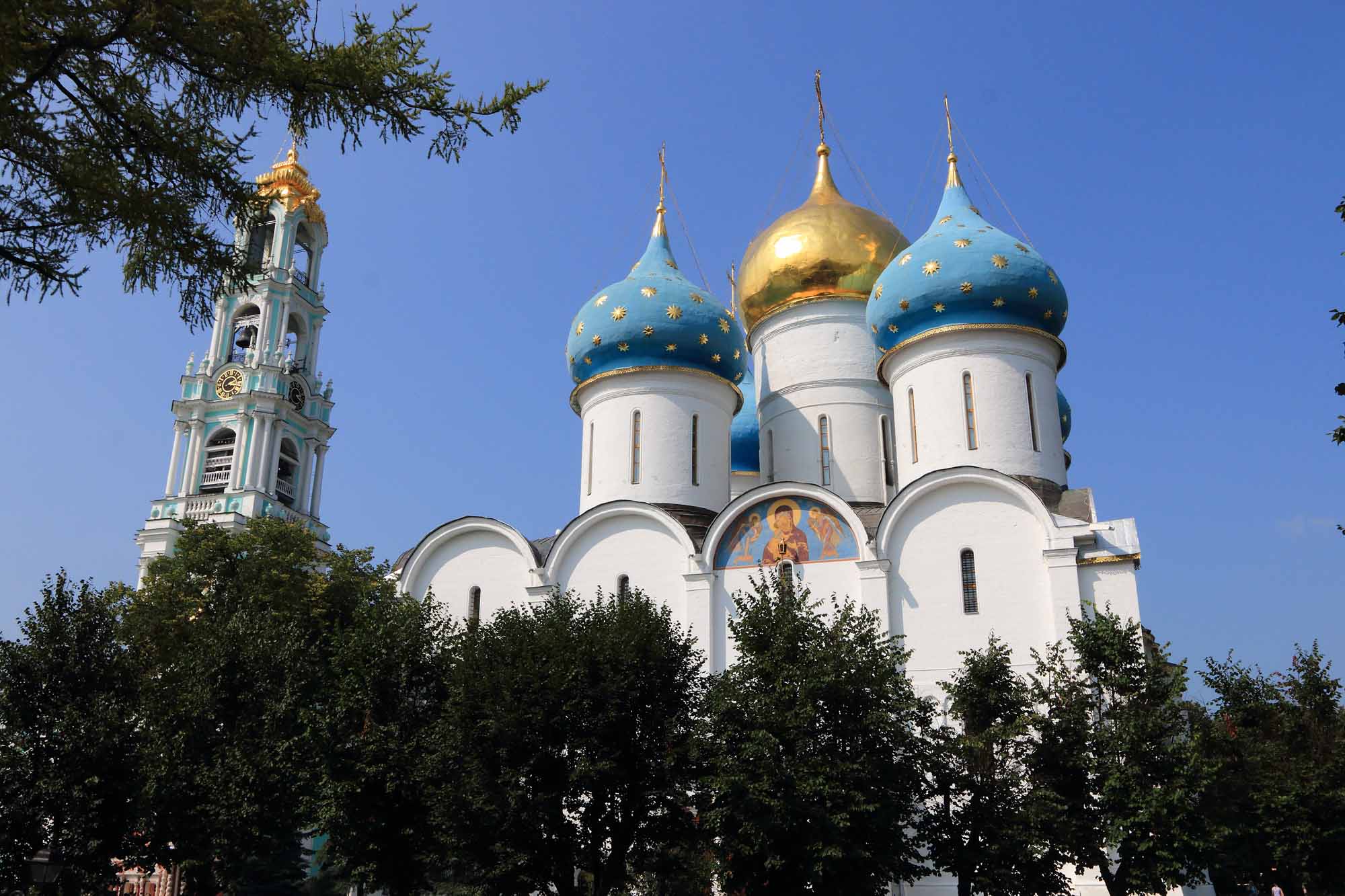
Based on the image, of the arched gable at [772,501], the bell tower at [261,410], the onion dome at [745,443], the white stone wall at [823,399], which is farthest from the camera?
the bell tower at [261,410]

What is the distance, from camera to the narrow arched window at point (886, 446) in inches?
910

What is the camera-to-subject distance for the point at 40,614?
15.4m

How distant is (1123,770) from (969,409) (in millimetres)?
8083

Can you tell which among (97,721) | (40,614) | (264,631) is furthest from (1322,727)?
(40,614)

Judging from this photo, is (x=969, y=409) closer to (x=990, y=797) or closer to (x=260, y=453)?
(x=990, y=797)

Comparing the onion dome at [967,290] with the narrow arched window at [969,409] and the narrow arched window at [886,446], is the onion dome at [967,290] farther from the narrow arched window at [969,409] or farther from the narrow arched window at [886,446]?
the narrow arched window at [886,446]

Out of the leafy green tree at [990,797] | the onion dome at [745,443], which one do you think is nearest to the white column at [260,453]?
the onion dome at [745,443]

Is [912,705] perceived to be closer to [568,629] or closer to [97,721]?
[568,629]

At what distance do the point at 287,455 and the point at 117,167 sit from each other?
28.0 m

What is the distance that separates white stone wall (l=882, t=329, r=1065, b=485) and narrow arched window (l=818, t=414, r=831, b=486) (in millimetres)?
2439

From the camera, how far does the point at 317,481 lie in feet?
115

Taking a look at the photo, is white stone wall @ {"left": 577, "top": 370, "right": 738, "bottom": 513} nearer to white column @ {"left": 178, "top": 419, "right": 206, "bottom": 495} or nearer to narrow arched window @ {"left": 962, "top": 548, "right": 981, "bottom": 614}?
narrow arched window @ {"left": 962, "top": 548, "right": 981, "bottom": 614}

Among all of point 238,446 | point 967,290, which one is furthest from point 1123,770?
point 238,446

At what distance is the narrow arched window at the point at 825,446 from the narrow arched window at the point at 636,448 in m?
3.99
